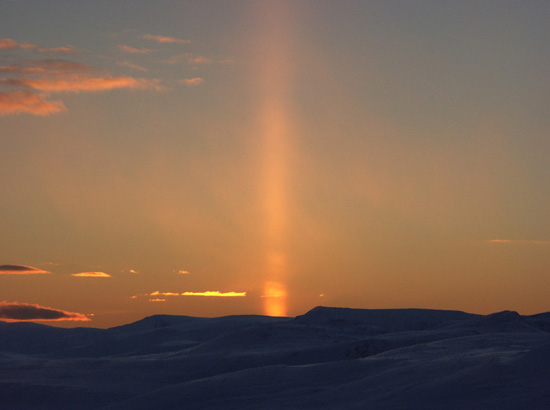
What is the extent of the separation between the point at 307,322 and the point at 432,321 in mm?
32782

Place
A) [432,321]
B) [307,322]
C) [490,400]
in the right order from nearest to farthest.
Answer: [490,400]
[307,322]
[432,321]

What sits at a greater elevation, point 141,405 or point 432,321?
point 432,321

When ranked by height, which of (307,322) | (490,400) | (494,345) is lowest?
(490,400)

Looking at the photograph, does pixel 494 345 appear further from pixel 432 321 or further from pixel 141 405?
pixel 432 321

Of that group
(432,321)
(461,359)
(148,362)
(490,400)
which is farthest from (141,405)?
(432,321)

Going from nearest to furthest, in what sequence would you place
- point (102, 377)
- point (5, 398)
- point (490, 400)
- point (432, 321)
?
point (490, 400)
point (5, 398)
point (102, 377)
point (432, 321)

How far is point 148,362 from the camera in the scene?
51.6 meters

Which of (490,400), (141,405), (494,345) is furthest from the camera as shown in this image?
(494,345)

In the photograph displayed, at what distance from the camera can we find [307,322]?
91.7 m

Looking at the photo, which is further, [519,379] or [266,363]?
[266,363]

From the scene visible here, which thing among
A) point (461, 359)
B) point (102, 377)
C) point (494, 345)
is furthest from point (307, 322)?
point (461, 359)

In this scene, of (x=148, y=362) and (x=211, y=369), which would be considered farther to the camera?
(x=148, y=362)

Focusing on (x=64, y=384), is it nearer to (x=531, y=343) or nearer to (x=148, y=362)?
(x=148, y=362)

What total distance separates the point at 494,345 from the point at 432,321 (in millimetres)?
81713
